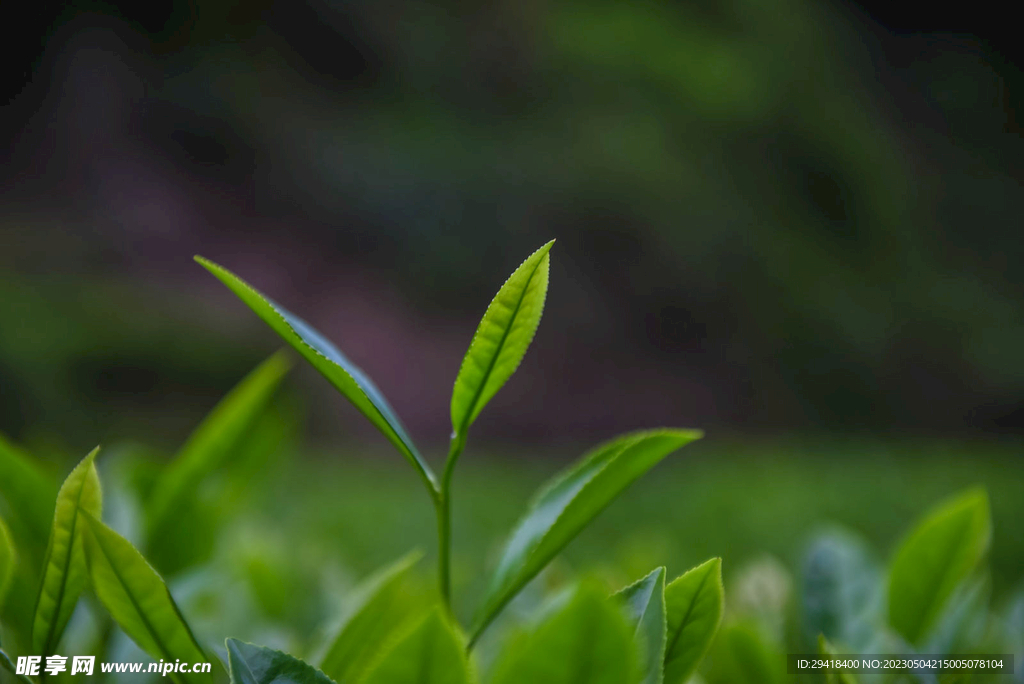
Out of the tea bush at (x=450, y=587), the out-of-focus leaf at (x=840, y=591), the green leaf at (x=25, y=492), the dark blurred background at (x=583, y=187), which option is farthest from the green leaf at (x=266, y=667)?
the dark blurred background at (x=583, y=187)

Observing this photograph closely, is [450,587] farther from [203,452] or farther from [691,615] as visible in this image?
[203,452]

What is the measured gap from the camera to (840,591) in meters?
0.55

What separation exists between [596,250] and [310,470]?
333cm

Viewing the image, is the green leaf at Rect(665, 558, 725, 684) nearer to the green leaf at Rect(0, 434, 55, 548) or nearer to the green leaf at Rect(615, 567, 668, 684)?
the green leaf at Rect(615, 567, 668, 684)

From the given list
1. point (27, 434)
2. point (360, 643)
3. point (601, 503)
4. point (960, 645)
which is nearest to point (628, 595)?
point (601, 503)

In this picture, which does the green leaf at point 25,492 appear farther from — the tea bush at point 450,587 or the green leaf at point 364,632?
the green leaf at point 364,632

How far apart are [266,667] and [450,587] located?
9 cm

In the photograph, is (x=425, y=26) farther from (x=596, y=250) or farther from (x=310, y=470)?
(x=310, y=470)

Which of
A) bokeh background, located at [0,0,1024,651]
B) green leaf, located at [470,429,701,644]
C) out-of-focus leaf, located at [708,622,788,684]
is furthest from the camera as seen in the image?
bokeh background, located at [0,0,1024,651]

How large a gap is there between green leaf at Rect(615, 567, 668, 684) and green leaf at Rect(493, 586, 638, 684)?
5 cm

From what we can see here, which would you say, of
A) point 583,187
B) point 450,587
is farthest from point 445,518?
point 583,187

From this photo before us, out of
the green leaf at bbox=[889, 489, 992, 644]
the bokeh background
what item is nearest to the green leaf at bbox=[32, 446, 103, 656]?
the green leaf at bbox=[889, 489, 992, 644]

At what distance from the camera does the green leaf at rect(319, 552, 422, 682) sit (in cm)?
41

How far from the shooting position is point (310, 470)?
3713mm
